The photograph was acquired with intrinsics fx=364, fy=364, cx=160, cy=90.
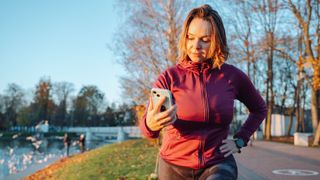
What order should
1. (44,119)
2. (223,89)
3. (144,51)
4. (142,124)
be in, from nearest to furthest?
(142,124)
(223,89)
(144,51)
(44,119)

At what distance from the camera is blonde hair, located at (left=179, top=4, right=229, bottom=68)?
214cm

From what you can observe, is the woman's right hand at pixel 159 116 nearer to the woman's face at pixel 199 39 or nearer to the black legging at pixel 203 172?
the black legging at pixel 203 172

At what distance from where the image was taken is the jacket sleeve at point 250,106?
7.54 ft

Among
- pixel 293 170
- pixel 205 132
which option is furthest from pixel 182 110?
pixel 293 170

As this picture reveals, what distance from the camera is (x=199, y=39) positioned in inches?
84.9

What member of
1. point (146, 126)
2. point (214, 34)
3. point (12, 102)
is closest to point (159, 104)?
point (146, 126)

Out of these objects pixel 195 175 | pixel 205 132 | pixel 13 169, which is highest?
pixel 205 132

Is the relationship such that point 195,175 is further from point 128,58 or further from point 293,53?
point 293,53

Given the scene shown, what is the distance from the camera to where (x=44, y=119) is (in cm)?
7900

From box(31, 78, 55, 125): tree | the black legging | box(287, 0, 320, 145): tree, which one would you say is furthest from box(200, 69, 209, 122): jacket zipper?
box(31, 78, 55, 125): tree

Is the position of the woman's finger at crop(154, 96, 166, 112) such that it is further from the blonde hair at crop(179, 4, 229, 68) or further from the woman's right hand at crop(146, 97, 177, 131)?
the blonde hair at crop(179, 4, 229, 68)

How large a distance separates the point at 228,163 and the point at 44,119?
81265 mm

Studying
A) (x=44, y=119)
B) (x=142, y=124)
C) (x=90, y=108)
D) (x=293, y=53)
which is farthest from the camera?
(x=90, y=108)

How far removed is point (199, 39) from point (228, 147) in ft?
2.15
